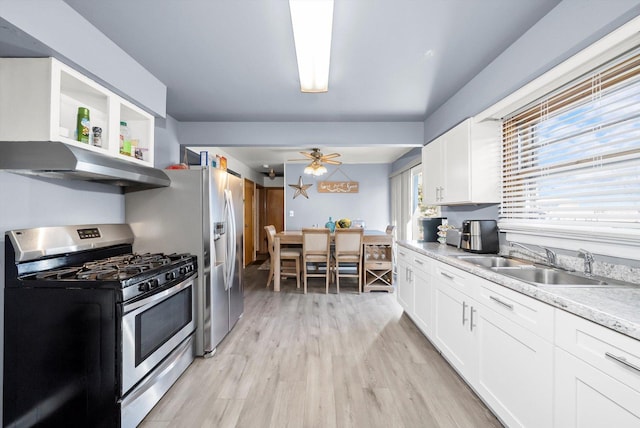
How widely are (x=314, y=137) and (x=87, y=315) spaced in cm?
292

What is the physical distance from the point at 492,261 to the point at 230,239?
230cm

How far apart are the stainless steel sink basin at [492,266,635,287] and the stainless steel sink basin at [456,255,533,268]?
139 millimetres

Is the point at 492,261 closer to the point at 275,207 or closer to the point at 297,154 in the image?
the point at 297,154

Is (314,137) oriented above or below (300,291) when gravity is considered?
above

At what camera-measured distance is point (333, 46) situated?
204 cm

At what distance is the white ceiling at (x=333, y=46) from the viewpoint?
5.46 feet

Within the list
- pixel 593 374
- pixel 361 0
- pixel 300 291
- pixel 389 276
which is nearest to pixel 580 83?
pixel 361 0

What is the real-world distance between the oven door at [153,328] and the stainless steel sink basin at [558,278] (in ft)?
6.99

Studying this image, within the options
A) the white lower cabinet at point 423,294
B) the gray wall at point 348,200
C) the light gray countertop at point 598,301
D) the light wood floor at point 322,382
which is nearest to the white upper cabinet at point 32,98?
the light wood floor at point 322,382

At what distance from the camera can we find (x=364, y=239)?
4344 millimetres

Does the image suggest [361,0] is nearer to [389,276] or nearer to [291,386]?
[291,386]

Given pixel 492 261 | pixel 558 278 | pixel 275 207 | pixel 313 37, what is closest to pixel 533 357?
pixel 558 278

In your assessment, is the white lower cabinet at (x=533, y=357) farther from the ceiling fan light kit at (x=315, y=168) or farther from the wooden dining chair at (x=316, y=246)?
the ceiling fan light kit at (x=315, y=168)

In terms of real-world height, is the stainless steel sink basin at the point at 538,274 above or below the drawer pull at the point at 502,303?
above
